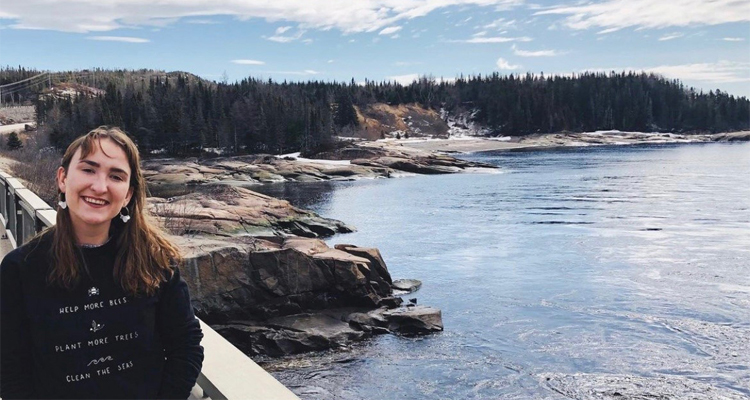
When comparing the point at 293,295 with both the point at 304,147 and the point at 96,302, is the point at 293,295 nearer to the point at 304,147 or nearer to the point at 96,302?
the point at 96,302

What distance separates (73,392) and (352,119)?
13279cm

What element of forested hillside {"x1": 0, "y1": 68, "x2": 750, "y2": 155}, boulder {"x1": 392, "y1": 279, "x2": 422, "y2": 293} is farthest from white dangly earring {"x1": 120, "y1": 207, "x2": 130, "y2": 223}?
forested hillside {"x1": 0, "y1": 68, "x2": 750, "y2": 155}

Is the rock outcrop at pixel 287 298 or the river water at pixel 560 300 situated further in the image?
the rock outcrop at pixel 287 298

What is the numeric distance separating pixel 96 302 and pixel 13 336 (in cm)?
32

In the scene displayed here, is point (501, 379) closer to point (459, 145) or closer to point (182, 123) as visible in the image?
point (182, 123)

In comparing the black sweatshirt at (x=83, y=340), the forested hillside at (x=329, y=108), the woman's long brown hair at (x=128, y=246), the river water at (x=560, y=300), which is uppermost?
the forested hillside at (x=329, y=108)

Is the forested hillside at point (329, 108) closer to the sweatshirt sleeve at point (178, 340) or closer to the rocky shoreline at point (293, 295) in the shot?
the rocky shoreline at point (293, 295)

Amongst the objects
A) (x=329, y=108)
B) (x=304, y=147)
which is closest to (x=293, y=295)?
(x=304, y=147)

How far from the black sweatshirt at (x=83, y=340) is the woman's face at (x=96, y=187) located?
0.12 meters

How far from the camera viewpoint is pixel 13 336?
2525 millimetres

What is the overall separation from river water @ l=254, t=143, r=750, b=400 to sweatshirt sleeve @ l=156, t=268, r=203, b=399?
11.3 meters

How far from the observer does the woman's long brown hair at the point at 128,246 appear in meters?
2.53

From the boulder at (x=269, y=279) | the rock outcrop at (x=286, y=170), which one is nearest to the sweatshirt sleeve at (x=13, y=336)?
the boulder at (x=269, y=279)

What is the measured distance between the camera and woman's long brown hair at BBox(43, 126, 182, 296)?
2525 mm
